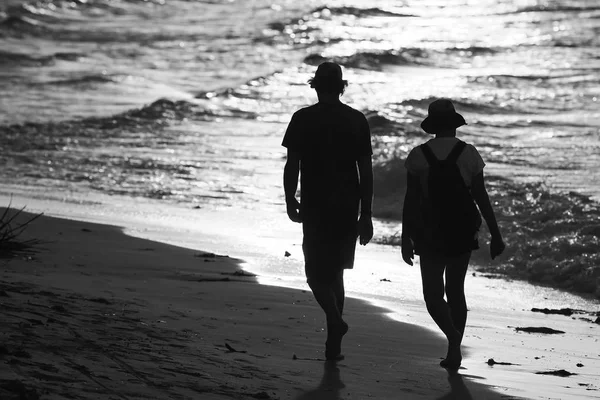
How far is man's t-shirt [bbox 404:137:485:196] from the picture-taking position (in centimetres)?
524

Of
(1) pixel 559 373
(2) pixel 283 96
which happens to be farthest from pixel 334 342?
(2) pixel 283 96

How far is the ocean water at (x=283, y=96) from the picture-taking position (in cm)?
1309

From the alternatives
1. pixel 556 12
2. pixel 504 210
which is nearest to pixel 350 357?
pixel 504 210

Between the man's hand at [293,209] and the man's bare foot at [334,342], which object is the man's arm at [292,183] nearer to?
the man's hand at [293,209]

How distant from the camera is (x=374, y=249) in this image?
408 inches

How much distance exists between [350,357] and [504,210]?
684 centimetres

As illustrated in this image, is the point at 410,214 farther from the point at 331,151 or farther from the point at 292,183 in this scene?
the point at 292,183

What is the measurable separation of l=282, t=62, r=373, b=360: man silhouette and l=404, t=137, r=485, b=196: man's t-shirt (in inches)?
9.7

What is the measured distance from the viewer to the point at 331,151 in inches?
211

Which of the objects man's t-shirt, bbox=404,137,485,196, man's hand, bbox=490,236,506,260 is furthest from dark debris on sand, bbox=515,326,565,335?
man's t-shirt, bbox=404,137,485,196

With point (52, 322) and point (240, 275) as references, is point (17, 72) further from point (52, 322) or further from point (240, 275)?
point (52, 322)

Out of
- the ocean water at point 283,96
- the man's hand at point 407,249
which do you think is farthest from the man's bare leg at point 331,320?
the ocean water at point 283,96

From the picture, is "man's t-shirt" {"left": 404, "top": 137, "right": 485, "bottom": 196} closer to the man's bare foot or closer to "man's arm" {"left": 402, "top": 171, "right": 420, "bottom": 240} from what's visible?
"man's arm" {"left": 402, "top": 171, "right": 420, "bottom": 240}

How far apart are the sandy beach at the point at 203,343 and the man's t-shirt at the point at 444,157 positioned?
1.03m
